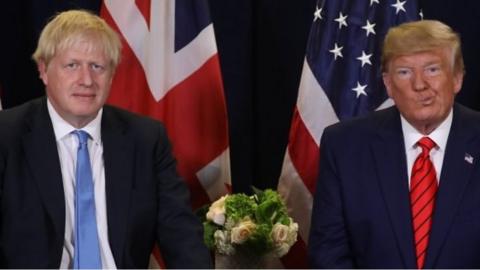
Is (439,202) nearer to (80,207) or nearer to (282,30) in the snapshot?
(80,207)

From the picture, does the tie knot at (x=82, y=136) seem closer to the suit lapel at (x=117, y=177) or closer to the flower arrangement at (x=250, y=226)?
the suit lapel at (x=117, y=177)

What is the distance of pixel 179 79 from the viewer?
3541mm

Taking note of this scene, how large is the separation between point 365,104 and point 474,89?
875 mm

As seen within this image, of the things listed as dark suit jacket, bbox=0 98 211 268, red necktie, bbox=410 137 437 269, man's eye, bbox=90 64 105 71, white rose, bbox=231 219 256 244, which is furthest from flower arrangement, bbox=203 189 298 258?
man's eye, bbox=90 64 105 71

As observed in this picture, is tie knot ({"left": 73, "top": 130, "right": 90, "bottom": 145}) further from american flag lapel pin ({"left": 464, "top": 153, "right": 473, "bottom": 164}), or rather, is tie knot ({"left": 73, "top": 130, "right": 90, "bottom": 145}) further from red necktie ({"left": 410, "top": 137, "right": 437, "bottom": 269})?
american flag lapel pin ({"left": 464, "top": 153, "right": 473, "bottom": 164})

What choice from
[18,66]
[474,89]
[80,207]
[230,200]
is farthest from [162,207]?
[474,89]

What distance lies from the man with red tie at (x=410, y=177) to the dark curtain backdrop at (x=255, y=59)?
1.38 metres

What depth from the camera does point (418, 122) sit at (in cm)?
274

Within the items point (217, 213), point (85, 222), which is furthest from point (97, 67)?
point (217, 213)

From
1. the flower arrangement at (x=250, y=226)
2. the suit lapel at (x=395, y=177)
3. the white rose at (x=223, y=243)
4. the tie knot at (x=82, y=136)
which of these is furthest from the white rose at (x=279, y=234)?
the tie knot at (x=82, y=136)

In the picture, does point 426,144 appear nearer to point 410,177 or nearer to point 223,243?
point 410,177

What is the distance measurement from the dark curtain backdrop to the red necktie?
149cm

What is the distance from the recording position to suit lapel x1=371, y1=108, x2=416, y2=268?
8.75ft

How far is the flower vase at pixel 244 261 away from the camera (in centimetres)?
302
